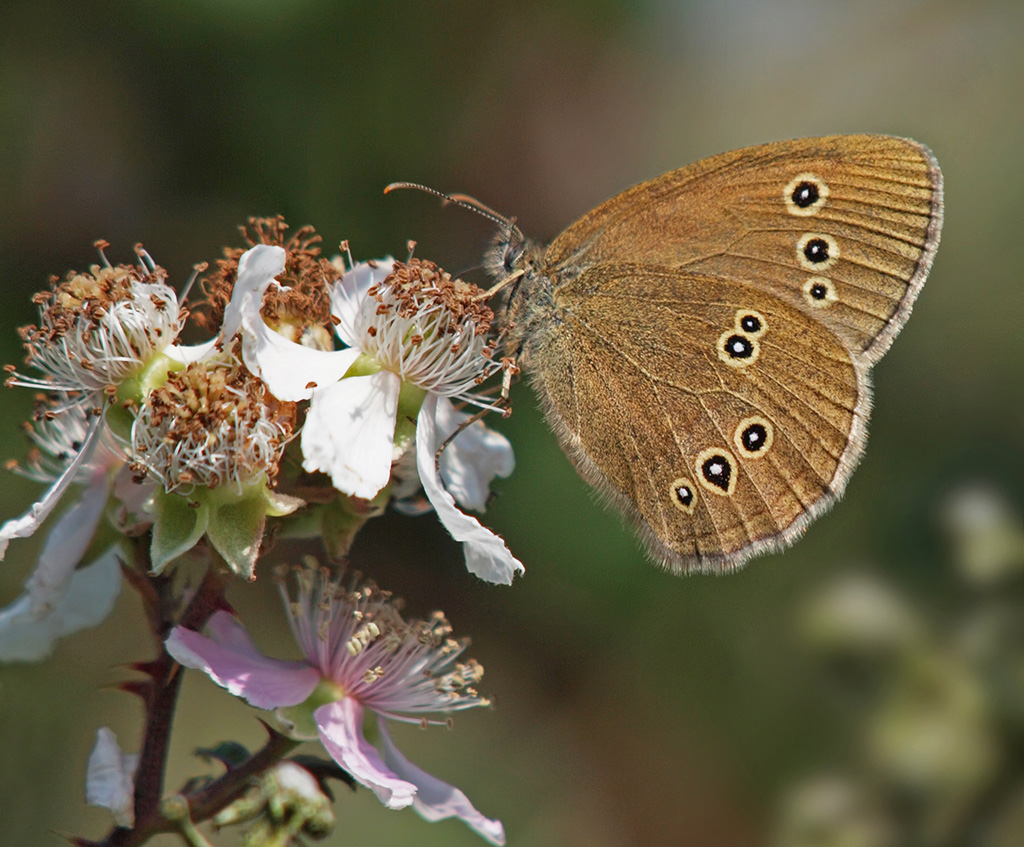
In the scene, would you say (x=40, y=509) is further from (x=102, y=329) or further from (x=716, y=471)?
(x=716, y=471)

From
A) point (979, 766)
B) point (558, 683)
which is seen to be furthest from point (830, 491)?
point (558, 683)

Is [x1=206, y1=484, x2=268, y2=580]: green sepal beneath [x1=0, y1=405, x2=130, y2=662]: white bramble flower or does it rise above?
above

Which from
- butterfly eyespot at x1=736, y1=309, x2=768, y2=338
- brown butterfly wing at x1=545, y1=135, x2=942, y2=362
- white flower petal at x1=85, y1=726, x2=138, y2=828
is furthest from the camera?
butterfly eyespot at x1=736, y1=309, x2=768, y2=338

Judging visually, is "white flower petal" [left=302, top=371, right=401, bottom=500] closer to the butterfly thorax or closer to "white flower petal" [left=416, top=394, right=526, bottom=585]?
"white flower petal" [left=416, top=394, right=526, bottom=585]

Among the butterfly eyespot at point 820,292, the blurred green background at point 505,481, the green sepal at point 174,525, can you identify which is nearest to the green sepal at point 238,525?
the green sepal at point 174,525

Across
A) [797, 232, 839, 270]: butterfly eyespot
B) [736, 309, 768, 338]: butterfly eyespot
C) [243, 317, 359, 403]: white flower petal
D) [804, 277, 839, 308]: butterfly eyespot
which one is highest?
[797, 232, 839, 270]: butterfly eyespot

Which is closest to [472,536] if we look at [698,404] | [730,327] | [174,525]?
[174,525]

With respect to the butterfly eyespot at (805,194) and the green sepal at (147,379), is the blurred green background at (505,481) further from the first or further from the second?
the green sepal at (147,379)

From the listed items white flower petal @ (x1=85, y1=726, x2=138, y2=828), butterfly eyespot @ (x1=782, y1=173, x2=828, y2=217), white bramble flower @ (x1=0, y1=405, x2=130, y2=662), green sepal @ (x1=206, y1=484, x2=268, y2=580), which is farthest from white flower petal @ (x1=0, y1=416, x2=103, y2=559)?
butterfly eyespot @ (x1=782, y1=173, x2=828, y2=217)
